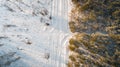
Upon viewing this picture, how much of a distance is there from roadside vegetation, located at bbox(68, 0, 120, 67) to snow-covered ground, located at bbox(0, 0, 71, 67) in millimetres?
410

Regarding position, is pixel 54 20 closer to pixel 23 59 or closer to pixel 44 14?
pixel 44 14

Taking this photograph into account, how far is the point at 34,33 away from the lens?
32.6ft

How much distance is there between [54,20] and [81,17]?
1.20 m

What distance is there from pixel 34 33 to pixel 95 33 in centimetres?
257

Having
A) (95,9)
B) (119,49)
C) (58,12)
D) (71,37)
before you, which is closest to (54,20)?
(58,12)

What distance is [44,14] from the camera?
1045cm

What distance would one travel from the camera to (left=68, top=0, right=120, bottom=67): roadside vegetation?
9.22 m

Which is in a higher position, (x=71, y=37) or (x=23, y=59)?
(x=71, y=37)

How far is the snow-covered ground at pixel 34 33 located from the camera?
9.21 meters

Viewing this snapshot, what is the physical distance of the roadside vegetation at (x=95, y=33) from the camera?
363 inches

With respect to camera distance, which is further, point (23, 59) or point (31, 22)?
point (31, 22)

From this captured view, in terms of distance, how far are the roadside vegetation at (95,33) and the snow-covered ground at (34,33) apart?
1.34ft

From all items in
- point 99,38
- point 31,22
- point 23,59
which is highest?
point 31,22

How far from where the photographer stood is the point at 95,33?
9.87 m
